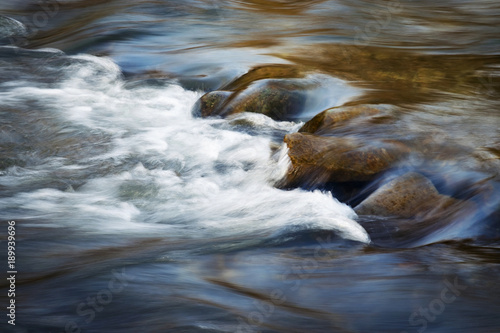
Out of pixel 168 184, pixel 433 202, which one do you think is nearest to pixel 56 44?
pixel 168 184

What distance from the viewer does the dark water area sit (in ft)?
11.9

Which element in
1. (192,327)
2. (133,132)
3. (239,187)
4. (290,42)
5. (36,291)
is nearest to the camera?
(192,327)

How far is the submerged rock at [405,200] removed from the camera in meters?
5.11

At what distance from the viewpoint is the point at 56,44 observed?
12547 mm

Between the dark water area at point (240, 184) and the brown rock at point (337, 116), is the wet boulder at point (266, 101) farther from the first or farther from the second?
the brown rock at point (337, 116)

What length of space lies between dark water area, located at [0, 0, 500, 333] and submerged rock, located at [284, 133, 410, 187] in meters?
0.08

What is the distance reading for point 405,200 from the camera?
17.2 ft

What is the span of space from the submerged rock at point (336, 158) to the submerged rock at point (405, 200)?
0.25 metres

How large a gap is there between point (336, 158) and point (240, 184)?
1.10 metres

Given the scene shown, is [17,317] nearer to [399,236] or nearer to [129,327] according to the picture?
[129,327]

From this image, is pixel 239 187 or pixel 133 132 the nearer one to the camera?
pixel 239 187

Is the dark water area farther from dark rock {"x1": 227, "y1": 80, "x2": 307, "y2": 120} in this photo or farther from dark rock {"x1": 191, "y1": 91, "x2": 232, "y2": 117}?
dark rock {"x1": 191, "y1": 91, "x2": 232, "y2": 117}

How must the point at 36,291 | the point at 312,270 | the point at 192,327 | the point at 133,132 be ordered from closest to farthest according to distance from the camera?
the point at 192,327 < the point at 36,291 < the point at 312,270 < the point at 133,132

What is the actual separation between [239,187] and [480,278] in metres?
2.78
